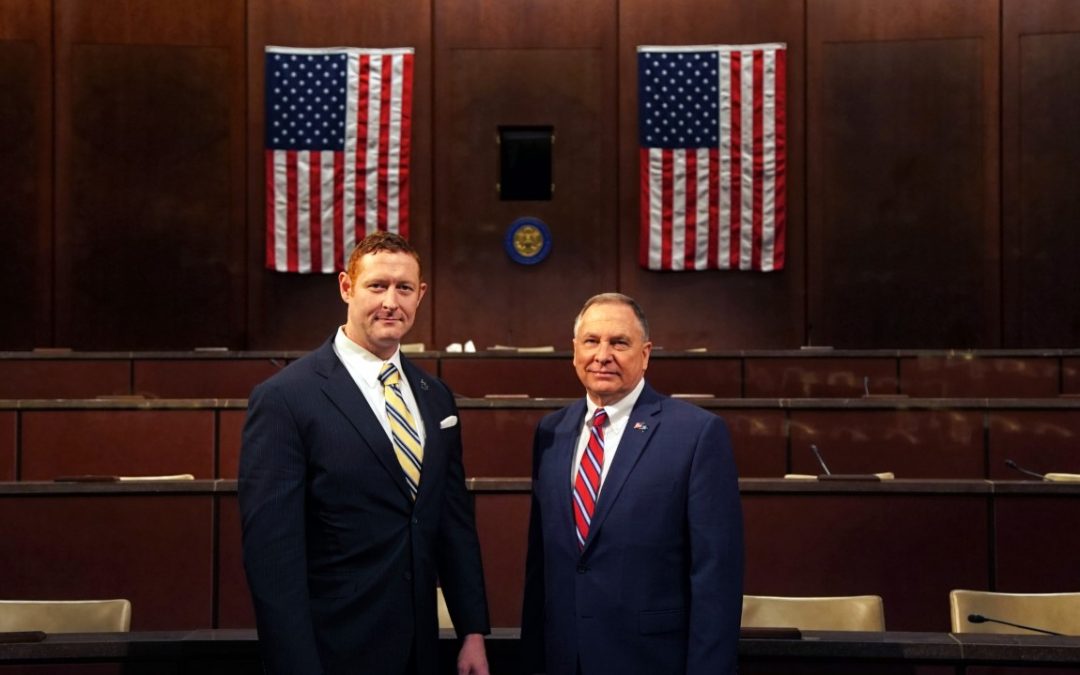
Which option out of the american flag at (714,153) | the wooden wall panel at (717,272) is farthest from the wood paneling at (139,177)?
the american flag at (714,153)

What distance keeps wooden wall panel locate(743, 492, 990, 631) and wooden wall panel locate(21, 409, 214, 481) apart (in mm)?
2724

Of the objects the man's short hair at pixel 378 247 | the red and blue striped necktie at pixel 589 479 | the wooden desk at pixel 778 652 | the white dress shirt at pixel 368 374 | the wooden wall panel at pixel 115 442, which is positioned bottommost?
the wooden desk at pixel 778 652

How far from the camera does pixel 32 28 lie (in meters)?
9.50

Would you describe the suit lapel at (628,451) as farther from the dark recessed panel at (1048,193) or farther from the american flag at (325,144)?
the dark recessed panel at (1048,193)

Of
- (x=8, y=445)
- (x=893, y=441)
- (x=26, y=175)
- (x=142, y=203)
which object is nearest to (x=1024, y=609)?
(x=893, y=441)

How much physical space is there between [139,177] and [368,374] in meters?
7.95

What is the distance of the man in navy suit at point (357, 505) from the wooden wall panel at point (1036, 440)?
374 centimetres

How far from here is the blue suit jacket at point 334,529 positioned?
2.03 m

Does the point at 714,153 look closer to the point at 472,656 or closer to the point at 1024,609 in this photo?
the point at 1024,609

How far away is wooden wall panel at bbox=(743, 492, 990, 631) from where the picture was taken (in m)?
3.68

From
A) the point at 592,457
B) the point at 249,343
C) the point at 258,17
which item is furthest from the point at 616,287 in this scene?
the point at 592,457

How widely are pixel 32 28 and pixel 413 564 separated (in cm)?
→ 875

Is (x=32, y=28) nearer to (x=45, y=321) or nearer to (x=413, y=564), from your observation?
(x=45, y=321)

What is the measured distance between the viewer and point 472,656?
2225 millimetres
